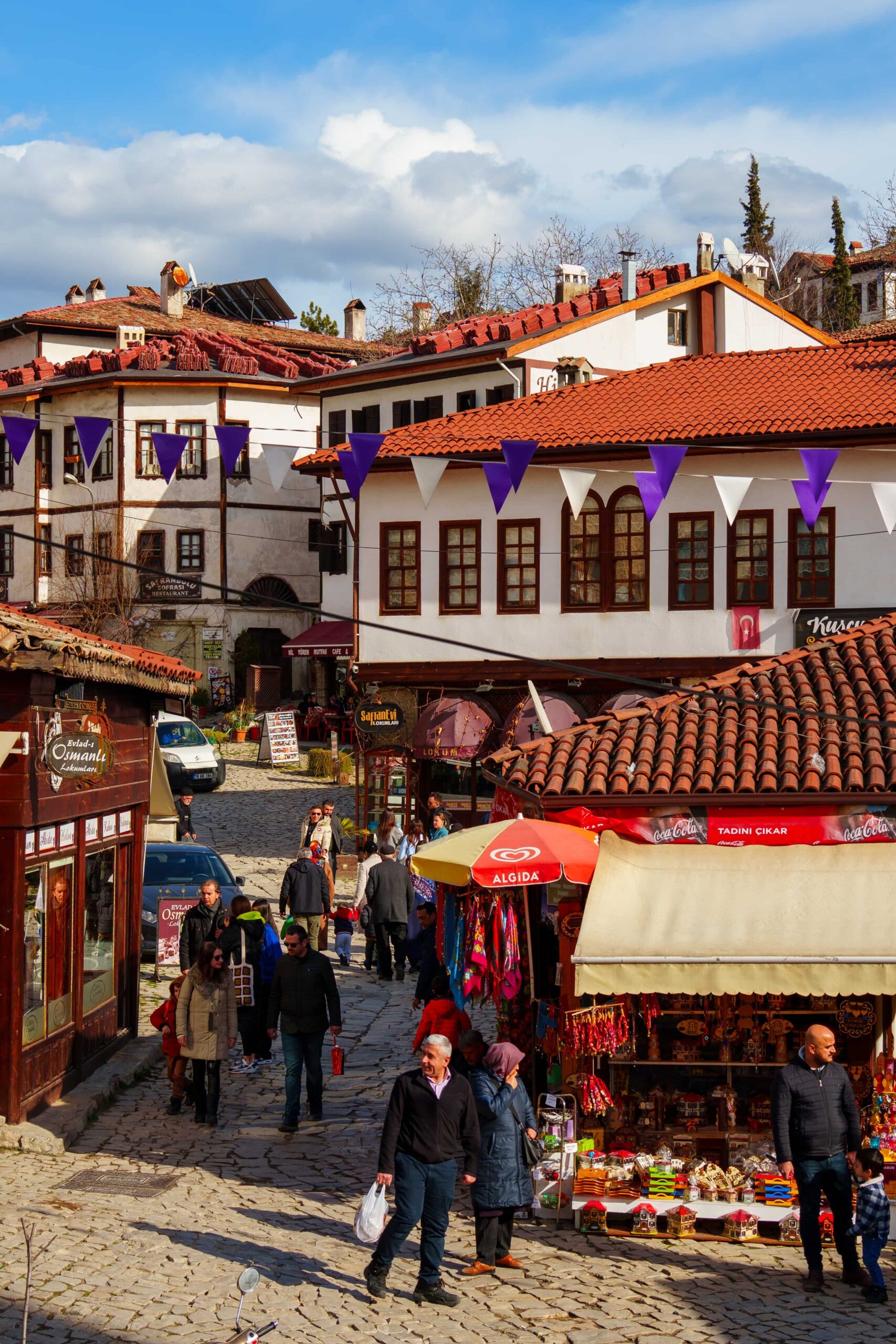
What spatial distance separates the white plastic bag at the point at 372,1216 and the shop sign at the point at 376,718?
18.5 m

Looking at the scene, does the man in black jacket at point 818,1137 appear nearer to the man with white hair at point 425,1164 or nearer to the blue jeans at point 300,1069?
the man with white hair at point 425,1164

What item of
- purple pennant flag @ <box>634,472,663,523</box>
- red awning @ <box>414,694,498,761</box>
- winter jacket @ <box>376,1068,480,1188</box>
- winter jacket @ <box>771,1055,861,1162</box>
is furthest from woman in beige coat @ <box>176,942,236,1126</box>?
red awning @ <box>414,694,498,761</box>

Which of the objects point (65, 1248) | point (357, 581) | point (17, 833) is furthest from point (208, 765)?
point (65, 1248)

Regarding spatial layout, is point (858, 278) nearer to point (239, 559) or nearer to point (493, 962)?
point (239, 559)

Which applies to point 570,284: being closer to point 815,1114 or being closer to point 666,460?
point 666,460

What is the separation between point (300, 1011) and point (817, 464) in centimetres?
832

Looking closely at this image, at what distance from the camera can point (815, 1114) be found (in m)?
8.88

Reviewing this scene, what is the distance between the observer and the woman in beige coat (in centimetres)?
1220

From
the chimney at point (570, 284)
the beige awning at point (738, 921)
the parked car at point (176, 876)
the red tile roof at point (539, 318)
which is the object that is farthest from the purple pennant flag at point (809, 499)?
the chimney at point (570, 284)

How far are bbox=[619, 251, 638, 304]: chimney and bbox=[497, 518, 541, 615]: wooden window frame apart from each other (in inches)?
539

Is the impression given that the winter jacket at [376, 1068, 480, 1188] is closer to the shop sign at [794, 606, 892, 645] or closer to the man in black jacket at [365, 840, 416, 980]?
the man in black jacket at [365, 840, 416, 980]

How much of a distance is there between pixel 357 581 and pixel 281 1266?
62.1 feet

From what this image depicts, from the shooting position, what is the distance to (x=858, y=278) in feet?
224

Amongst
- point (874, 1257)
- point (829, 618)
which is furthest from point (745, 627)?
point (874, 1257)
